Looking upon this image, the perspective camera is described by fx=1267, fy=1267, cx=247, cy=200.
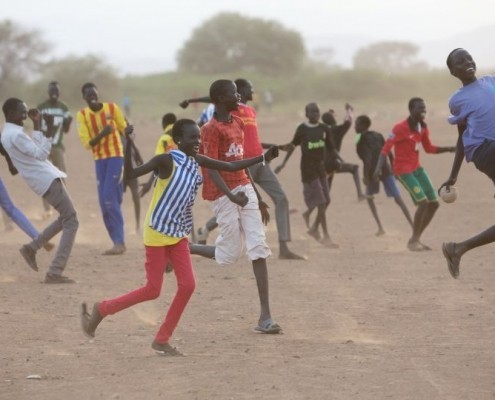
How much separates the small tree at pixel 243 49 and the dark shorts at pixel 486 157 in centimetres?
7085

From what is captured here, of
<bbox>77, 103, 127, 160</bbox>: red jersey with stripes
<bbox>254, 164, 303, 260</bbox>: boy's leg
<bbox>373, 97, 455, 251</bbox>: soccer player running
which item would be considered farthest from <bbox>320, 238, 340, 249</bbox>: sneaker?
<bbox>77, 103, 127, 160</bbox>: red jersey with stripes

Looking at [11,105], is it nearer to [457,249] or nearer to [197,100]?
[197,100]

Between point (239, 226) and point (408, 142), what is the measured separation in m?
5.24

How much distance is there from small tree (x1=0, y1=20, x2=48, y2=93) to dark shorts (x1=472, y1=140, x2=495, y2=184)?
186ft

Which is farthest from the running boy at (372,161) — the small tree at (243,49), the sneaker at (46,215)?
the small tree at (243,49)

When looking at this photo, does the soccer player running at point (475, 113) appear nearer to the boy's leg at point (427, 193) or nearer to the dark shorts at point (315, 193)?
the boy's leg at point (427, 193)

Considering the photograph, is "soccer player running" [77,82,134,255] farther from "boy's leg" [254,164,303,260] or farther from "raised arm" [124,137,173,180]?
"raised arm" [124,137,173,180]

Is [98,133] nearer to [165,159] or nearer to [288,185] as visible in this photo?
[165,159]

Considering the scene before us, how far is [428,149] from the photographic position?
532 inches

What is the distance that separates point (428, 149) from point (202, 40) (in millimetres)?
71105

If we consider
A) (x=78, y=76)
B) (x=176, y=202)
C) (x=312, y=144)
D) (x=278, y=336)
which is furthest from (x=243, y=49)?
(x=176, y=202)

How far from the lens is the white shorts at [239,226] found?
8.80 m

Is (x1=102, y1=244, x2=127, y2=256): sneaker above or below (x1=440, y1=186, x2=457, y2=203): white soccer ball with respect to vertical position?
below

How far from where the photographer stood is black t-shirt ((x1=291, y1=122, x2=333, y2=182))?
14023 millimetres
